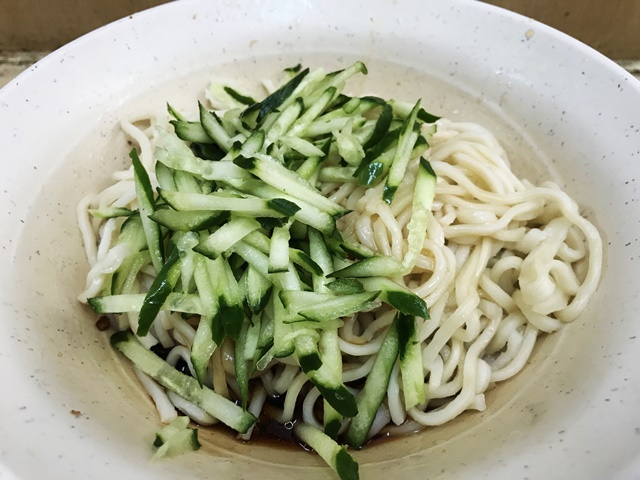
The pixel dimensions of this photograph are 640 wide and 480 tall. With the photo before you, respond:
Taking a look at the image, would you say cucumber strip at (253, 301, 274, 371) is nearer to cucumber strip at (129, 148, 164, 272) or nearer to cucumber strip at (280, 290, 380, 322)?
cucumber strip at (280, 290, 380, 322)

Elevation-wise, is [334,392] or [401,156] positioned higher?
[401,156]

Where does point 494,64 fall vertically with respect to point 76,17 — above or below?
below

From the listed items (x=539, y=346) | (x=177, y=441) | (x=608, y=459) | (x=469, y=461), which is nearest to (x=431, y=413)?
(x=469, y=461)

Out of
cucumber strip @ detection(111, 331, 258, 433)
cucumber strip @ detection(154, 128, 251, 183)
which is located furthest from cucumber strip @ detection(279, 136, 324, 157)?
cucumber strip @ detection(111, 331, 258, 433)

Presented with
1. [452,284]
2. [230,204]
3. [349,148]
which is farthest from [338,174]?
[452,284]

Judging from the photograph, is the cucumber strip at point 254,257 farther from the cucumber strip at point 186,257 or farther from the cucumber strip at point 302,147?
the cucumber strip at point 302,147

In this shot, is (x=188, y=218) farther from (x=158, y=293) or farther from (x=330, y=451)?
(x=330, y=451)

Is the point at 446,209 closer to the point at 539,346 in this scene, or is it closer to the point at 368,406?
the point at 539,346
